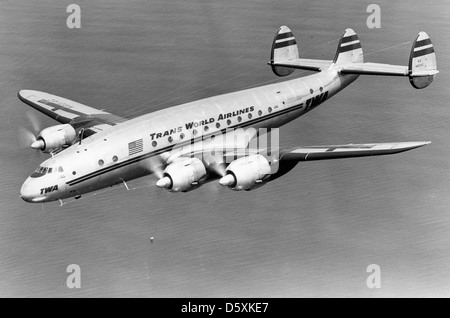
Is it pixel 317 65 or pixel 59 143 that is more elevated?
pixel 317 65

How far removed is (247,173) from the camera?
32.5 m

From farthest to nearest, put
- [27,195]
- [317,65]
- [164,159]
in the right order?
[317,65], [164,159], [27,195]

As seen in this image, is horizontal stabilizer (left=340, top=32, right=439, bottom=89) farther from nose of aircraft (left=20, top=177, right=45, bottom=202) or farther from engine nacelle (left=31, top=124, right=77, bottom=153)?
nose of aircraft (left=20, top=177, right=45, bottom=202)

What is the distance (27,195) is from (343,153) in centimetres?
1274

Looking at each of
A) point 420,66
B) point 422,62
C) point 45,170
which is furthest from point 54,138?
point 422,62

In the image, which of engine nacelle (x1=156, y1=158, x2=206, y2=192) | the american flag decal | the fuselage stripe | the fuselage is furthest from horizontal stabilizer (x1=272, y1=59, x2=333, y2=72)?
the american flag decal

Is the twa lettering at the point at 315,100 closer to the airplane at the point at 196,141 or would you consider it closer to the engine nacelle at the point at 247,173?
the airplane at the point at 196,141

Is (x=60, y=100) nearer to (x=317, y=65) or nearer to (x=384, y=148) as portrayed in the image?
(x=317, y=65)

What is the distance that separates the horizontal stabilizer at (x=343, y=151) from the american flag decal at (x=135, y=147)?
19.2 feet

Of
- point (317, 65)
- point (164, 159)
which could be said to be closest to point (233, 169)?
point (164, 159)

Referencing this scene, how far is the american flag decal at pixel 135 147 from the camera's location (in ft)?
109

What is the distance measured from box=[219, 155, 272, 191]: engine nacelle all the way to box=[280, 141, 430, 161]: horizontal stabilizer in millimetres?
1116

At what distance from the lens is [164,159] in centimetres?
3438

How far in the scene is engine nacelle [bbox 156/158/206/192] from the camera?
32375 millimetres
